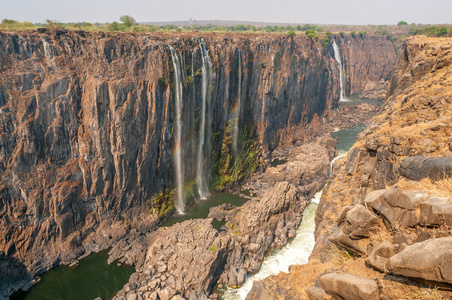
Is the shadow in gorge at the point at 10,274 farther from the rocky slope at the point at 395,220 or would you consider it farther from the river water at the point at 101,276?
the rocky slope at the point at 395,220

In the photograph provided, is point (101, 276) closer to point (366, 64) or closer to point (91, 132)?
point (91, 132)

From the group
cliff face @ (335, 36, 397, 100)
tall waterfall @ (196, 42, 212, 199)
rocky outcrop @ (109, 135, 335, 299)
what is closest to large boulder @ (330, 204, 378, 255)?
rocky outcrop @ (109, 135, 335, 299)

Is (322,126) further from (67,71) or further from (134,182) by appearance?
(67,71)

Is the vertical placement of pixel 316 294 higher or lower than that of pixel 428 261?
lower

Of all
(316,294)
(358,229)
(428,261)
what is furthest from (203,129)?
(428,261)

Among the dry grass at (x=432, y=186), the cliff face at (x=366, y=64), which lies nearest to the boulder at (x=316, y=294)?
the dry grass at (x=432, y=186)

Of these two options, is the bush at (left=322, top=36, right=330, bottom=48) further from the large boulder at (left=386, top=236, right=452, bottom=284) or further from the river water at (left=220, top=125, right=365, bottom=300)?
the large boulder at (left=386, top=236, right=452, bottom=284)
